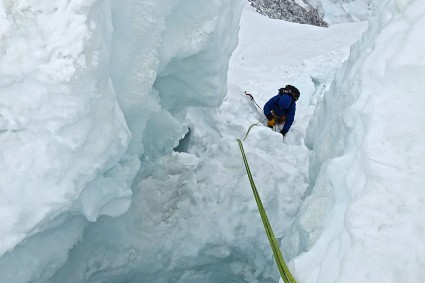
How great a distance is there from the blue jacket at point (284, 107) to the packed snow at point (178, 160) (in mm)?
736

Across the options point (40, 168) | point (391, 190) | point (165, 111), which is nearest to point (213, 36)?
point (165, 111)

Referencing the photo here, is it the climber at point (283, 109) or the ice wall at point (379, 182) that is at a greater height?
the ice wall at point (379, 182)

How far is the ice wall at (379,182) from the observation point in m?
1.78

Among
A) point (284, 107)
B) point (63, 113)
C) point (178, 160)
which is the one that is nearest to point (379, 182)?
point (63, 113)

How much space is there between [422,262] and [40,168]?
1661mm

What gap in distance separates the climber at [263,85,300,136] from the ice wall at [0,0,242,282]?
117 inches

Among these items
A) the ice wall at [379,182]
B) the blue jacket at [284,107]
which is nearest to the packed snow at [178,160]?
the ice wall at [379,182]

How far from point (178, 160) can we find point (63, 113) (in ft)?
7.97

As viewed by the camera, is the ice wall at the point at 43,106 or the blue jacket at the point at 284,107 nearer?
the ice wall at the point at 43,106

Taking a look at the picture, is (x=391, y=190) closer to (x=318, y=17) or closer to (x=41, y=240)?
(x=41, y=240)

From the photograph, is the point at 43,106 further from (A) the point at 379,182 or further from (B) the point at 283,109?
(B) the point at 283,109

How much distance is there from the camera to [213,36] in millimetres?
3715

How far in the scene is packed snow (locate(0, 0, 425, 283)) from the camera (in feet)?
6.45

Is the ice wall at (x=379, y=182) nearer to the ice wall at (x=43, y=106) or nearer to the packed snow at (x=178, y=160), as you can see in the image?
the packed snow at (x=178, y=160)
